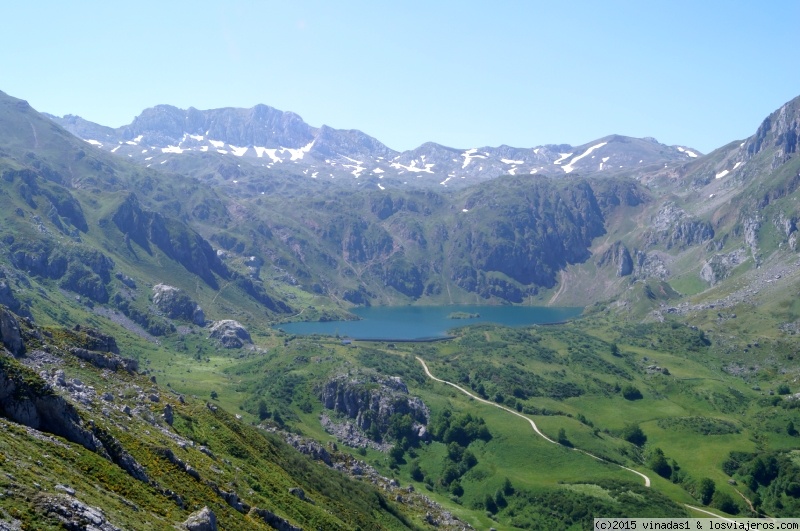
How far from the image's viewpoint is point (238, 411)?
151 meters

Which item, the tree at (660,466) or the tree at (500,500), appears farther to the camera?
the tree at (660,466)

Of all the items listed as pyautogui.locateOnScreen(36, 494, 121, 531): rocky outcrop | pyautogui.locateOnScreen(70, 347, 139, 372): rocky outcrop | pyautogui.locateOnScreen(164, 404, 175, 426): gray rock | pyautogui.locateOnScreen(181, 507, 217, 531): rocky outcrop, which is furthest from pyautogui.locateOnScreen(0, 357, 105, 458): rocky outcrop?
pyautogui.locateOnScreen(70, 347, 139, 372): rocky outcrop

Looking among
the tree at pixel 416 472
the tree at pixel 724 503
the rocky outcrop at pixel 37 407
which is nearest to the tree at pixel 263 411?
the tree at pixel 416 472

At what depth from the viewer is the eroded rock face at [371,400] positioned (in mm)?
162375

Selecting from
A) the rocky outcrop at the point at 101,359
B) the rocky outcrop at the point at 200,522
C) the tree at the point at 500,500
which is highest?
the rocky outcrop at the point at 101,359

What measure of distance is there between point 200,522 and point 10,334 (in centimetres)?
3360

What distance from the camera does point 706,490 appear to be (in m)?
132

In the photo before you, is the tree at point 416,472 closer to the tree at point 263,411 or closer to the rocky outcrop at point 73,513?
the tree at point 263,411

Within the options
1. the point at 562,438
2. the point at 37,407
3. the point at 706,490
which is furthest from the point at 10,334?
the point at 706,490

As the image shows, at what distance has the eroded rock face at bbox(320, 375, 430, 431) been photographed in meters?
162

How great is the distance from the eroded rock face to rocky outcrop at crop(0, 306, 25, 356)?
356 feet

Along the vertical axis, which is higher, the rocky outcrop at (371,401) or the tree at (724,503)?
the rocky outcrop at (371,401)

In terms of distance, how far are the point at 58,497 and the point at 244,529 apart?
1971cm

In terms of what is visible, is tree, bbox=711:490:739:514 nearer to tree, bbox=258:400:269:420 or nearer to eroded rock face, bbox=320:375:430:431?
eroded rock face, bbox=320:375:430:431
